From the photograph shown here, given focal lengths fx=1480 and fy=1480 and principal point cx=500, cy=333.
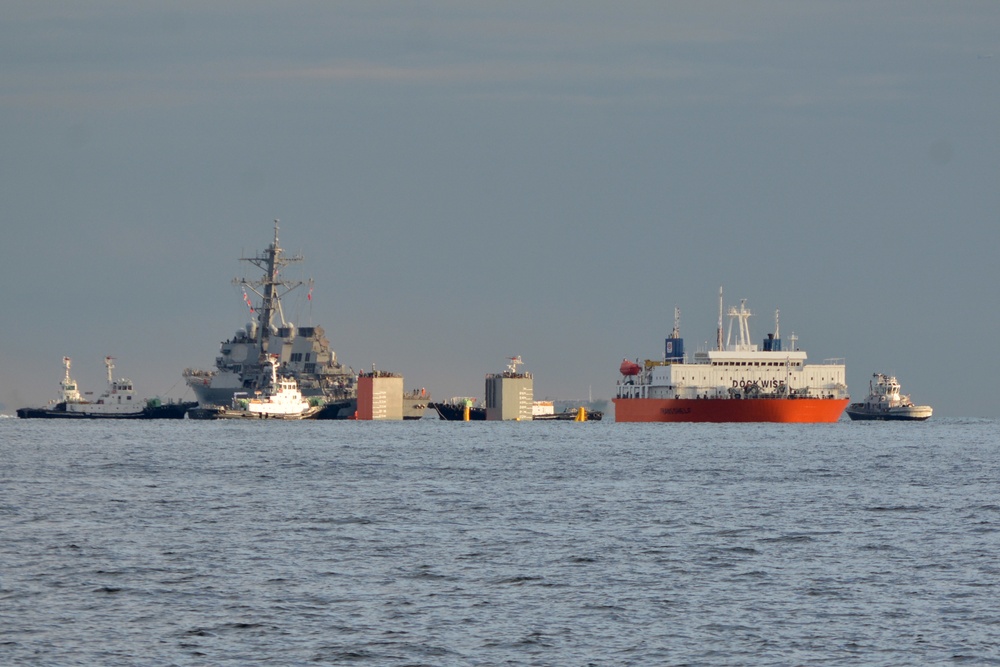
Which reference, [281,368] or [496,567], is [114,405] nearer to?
[281,368]

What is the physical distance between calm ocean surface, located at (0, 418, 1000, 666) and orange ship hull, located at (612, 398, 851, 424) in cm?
7839

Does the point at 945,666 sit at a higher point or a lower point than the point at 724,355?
lower

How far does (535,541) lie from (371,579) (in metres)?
7.77

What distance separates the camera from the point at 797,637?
82.6ft

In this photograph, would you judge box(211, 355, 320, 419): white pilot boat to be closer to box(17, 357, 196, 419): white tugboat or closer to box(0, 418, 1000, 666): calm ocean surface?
box(17, 357, 196, 419): white tugboat

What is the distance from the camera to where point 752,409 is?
146125mm

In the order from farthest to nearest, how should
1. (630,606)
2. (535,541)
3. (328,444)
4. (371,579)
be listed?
(328,444) < (535,541) < (371,579) < (630,606)

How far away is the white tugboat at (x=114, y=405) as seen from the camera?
170 m

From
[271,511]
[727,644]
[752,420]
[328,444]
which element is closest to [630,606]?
[727,644]

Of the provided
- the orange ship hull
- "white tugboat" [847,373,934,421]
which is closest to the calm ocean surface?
the orange ship hull

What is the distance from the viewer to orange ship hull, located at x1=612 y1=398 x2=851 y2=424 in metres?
146

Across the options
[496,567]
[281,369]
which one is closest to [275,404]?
[281,369]

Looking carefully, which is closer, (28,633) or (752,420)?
(28,633)

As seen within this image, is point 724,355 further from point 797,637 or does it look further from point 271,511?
point 797,637
